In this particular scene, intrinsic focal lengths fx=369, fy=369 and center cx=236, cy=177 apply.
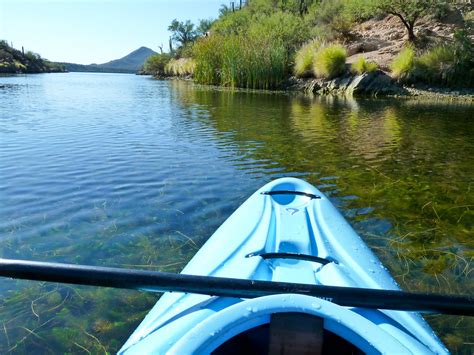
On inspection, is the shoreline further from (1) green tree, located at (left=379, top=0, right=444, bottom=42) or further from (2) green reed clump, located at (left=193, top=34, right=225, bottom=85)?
(1) green tree, located at (left=379, top=0, right=444, bottom=42)

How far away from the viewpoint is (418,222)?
4.14m

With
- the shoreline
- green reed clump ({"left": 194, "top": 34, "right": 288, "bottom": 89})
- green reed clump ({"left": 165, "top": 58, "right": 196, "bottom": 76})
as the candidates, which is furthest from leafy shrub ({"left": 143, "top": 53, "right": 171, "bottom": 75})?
the shoreline

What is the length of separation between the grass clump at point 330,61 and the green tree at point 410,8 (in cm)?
533

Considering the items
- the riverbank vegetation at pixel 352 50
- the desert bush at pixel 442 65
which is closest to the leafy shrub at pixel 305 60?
the riverbank vegetation at pixel 352 50

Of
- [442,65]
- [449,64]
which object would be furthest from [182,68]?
[449,64]

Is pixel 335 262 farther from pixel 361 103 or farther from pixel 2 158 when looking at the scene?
pixel 361 103

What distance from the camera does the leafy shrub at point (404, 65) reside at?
1812 centimetres

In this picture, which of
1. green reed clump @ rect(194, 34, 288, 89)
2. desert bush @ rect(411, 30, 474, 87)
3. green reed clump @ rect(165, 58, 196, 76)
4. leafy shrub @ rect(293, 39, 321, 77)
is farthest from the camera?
green reed clump @ rect(165, 58, 196, 76)

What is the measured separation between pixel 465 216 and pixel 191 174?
3656 mm

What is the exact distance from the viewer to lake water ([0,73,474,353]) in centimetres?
262

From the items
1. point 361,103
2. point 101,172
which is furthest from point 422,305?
point 361,103

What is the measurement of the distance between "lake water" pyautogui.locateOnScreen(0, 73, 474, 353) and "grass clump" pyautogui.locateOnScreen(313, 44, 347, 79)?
973 cm

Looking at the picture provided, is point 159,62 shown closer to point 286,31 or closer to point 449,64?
point 286,31

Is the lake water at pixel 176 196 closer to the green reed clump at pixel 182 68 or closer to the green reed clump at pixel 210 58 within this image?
the green reed clump at pixel 210 58
